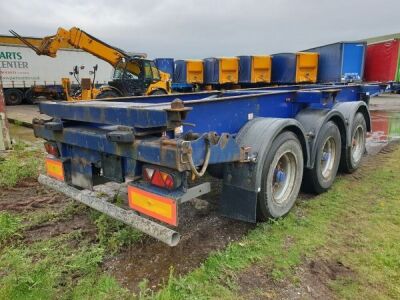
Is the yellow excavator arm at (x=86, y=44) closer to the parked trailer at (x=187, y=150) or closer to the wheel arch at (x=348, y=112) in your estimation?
the wheel arch at (x=348, y=112)

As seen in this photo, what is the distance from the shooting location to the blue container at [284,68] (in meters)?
14.5

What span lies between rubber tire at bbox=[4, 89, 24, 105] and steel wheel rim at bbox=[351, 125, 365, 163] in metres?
19.1

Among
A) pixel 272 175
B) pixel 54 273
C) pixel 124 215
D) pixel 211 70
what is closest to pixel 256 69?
pixel 211 70

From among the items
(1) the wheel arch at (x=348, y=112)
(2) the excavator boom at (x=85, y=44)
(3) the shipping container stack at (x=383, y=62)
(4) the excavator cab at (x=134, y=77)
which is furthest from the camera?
(2) the excavator boom at (x=85, y=44)

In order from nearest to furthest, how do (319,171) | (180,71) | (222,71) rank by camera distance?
(319,171)
(222,71)
(180,71)

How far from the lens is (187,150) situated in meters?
2.39

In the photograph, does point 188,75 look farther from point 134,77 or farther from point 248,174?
point 248,174

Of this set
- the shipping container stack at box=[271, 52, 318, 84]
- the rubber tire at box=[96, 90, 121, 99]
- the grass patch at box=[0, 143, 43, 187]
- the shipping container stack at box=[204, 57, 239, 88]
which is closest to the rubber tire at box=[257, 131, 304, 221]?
the grass patch at box=[0, 143, 43, 187]

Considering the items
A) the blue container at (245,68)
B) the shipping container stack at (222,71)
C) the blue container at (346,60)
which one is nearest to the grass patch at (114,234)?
the blue container at (346,60)

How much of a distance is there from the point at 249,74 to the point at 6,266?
1369 centimetres

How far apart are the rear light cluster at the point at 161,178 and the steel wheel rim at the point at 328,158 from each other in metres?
2.55

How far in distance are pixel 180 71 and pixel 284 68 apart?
5315 mm

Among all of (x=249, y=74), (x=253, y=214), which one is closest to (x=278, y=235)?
(x=253, y=214)

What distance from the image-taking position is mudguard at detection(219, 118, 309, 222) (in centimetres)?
309
